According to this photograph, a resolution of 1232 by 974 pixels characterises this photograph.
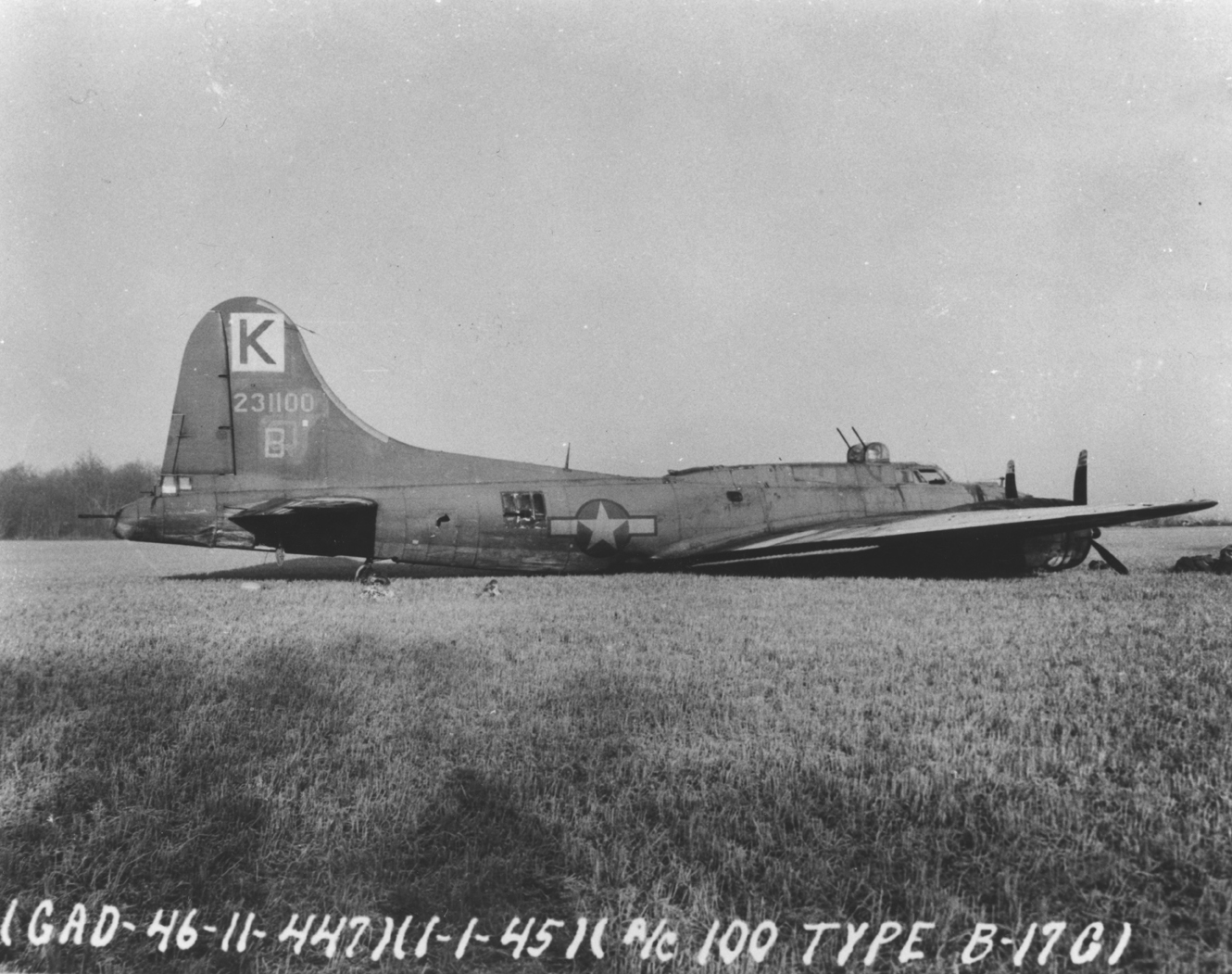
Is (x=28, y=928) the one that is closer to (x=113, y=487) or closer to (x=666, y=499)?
(x=666, y=499)

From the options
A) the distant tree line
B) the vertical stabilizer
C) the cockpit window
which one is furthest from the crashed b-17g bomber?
the distant tree line

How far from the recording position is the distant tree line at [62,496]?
164 feet

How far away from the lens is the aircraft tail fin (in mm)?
12688

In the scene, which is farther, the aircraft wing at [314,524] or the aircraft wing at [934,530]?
the aircraft wing at [934,530]

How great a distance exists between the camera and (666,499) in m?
15.1

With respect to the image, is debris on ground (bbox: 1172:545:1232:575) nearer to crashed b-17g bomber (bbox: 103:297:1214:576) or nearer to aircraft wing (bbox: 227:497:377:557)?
crashed b-17g bomber (bbox: 103:297:1214:576)

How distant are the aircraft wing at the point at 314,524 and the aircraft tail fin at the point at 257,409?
0.89 meters

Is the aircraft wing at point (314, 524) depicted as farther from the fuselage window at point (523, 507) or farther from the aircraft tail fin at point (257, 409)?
the fuselage window at point (523, 507)

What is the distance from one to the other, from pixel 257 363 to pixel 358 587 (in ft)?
15.1

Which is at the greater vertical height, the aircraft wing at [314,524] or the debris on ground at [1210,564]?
the aircraft wing at [314,524]

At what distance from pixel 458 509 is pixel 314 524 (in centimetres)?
245

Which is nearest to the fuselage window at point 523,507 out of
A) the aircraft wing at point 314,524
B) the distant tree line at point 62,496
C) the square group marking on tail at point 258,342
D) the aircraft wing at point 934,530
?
the aircraft wing at point 314,524

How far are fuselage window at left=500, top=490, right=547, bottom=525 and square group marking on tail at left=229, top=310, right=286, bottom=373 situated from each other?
186 inches

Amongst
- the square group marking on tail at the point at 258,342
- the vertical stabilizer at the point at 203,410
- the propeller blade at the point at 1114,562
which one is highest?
the square group marking on tail at the point at 258,342
